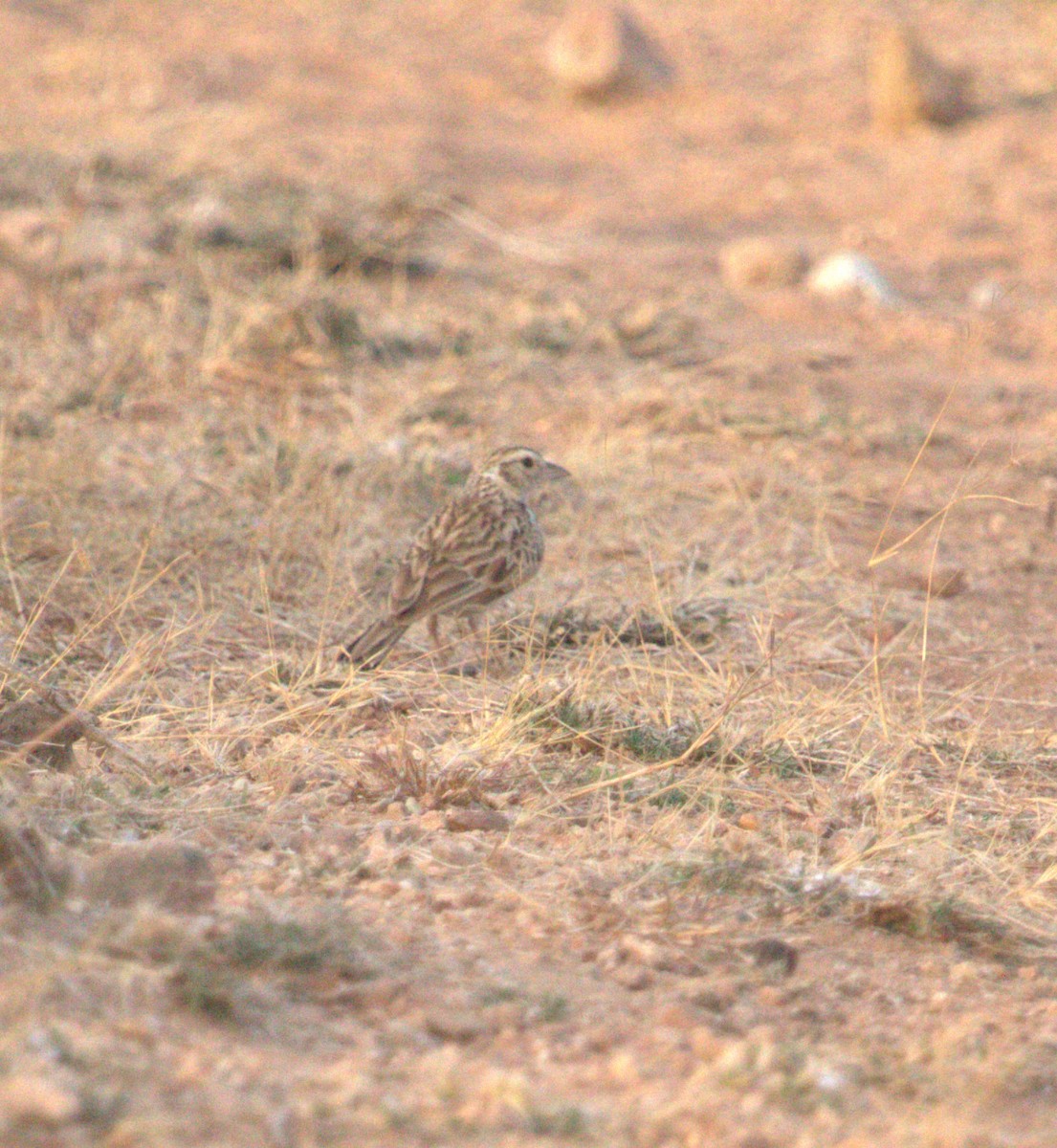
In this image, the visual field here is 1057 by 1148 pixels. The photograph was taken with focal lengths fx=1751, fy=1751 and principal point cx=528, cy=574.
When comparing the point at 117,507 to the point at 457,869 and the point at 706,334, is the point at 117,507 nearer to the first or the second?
the point at 457,869

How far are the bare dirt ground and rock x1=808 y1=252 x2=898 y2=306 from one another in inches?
9.5

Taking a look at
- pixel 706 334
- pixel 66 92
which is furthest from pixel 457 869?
pixel 66 92

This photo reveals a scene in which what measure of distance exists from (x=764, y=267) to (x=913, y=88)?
3940 mm

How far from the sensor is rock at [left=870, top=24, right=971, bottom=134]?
14078mm

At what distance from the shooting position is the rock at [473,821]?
13.5 ft

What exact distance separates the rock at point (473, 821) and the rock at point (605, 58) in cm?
1187

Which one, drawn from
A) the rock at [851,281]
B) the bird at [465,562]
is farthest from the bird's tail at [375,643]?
the rock at [851,281]

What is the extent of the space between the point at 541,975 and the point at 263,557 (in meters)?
2.87

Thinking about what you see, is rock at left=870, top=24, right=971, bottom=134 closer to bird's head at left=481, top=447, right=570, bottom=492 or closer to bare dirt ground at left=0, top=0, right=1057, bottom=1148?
bare dirt ground at left=0, top=0, right=1057, bottom=1148

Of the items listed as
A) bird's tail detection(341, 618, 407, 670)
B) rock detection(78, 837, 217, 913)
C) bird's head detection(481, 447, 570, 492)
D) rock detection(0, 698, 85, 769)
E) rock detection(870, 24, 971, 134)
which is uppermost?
rock detection(870, 24, 971, 134)

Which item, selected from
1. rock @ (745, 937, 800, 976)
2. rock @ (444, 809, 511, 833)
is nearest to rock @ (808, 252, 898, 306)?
rock @ (444, 809, 511, 833)

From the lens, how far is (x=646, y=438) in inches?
303

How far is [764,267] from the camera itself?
11.1 metres

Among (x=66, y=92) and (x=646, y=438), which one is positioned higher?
(x=66, y=92)
